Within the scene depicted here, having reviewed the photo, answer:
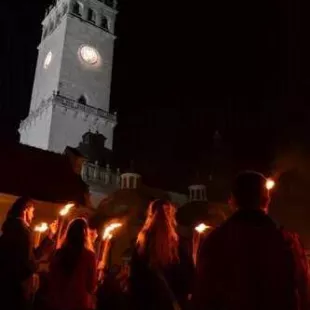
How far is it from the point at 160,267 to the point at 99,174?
2946 cm

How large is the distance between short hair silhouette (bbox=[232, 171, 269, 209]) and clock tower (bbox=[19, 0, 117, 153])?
108 feet

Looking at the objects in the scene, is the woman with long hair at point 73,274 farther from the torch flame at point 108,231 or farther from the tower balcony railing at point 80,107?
the tower balcony railing at point 80,107

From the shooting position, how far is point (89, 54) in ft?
131

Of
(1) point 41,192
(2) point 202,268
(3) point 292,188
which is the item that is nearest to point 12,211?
(2) point 202,268

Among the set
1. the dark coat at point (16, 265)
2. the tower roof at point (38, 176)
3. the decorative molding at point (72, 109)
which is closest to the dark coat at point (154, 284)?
the dark coat at point (16, 265)

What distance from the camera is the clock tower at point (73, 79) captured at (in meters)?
36.3

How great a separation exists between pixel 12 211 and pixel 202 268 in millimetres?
3257

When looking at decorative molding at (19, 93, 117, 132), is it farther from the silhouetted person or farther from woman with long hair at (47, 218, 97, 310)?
the silhouetted person

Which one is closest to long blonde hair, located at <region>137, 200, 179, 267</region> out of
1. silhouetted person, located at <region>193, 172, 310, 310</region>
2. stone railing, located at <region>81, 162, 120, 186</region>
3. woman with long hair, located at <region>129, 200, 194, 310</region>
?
woman with long hair, located at <region>129, 200, 194, 310</region>

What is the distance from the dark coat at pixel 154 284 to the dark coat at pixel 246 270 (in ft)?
3.90

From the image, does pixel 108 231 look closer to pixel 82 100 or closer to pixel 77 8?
pixel 82 100

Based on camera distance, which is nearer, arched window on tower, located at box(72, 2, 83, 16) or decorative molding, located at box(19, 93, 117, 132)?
decorative molding, located at box(19, 93, 117, 132)

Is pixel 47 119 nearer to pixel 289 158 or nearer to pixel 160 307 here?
pixel 289 158

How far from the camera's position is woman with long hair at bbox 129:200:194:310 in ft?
14.2
